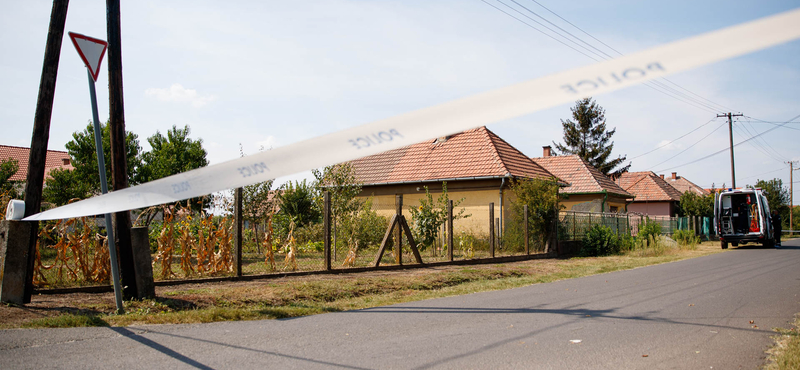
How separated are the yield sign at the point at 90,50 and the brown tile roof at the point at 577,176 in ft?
102

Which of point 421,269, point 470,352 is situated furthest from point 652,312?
point 421,269

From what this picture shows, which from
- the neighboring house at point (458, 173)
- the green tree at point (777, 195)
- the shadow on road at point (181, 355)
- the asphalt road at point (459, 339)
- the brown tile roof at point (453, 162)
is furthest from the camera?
the green tree at point (777, 195)

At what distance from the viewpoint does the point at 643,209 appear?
52.7m

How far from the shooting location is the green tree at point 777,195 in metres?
69.1

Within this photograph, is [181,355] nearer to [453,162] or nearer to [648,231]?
[453,162]

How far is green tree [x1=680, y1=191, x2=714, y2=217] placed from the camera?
155 ft

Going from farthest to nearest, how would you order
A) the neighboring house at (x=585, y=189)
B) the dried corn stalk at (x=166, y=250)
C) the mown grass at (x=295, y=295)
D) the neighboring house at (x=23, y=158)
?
the neighboring house at (x=23, y=158) → the neighboring house at (x=585, y=189) → the dried corn stalk at (x=166, y=250) → the mown grass at (x=295, y=295)

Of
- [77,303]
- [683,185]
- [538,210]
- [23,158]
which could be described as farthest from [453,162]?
[683,185]

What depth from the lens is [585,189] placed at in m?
35.1

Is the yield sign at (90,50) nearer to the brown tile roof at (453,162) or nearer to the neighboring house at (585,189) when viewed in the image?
the brown tile roof at (453,162)

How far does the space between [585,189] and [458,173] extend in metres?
15.4

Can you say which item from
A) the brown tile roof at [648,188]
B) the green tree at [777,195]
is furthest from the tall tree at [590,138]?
the green tree at [777,195]

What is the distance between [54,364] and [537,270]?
11.8 meters

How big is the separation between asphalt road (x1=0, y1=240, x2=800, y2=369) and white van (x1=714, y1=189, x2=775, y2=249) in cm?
2221
